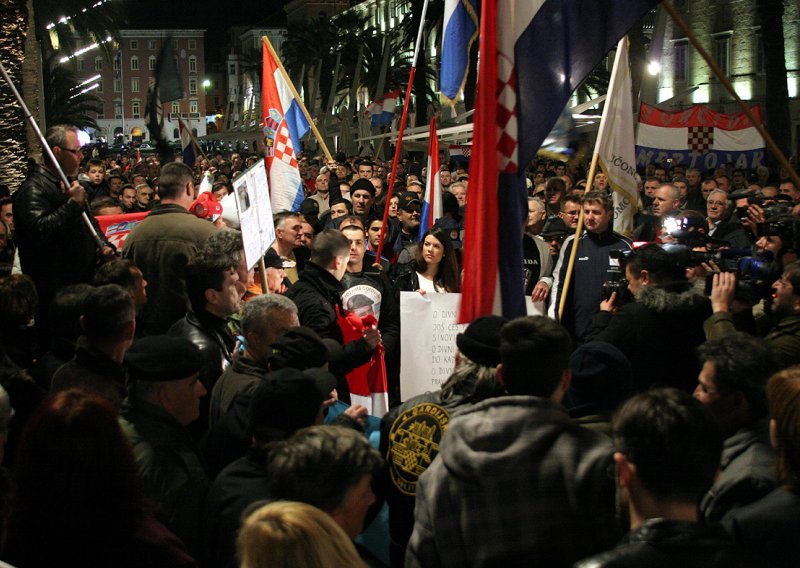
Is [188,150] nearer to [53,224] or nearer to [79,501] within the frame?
[53,224]

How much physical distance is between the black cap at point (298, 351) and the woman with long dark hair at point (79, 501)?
1404 mm

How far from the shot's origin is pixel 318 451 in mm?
2908

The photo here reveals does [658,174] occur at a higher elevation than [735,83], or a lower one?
lower

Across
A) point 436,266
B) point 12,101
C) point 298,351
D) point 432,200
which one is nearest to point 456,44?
point 436,266

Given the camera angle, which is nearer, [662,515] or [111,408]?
[662,515]

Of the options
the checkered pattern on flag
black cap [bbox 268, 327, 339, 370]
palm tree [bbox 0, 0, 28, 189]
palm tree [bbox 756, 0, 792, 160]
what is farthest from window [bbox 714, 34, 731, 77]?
black cap [bbox 268, 327, 339, 370]

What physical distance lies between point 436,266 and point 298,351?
330 centimetres

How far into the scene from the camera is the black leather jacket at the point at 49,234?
6.50 m

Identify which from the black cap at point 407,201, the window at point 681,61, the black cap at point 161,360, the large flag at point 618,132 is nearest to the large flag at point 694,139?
the black cap at point 407,201

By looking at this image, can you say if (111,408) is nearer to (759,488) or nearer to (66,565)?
(66,565)

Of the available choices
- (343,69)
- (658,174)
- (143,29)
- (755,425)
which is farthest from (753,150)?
(143,29)

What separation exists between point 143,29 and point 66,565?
165170 millimetres

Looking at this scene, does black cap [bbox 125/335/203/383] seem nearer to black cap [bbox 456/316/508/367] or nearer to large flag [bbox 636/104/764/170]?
black cap [bbox 456/316/508/367]

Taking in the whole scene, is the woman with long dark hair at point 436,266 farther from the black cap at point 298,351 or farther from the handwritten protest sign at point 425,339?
the black cap at point 298,351
